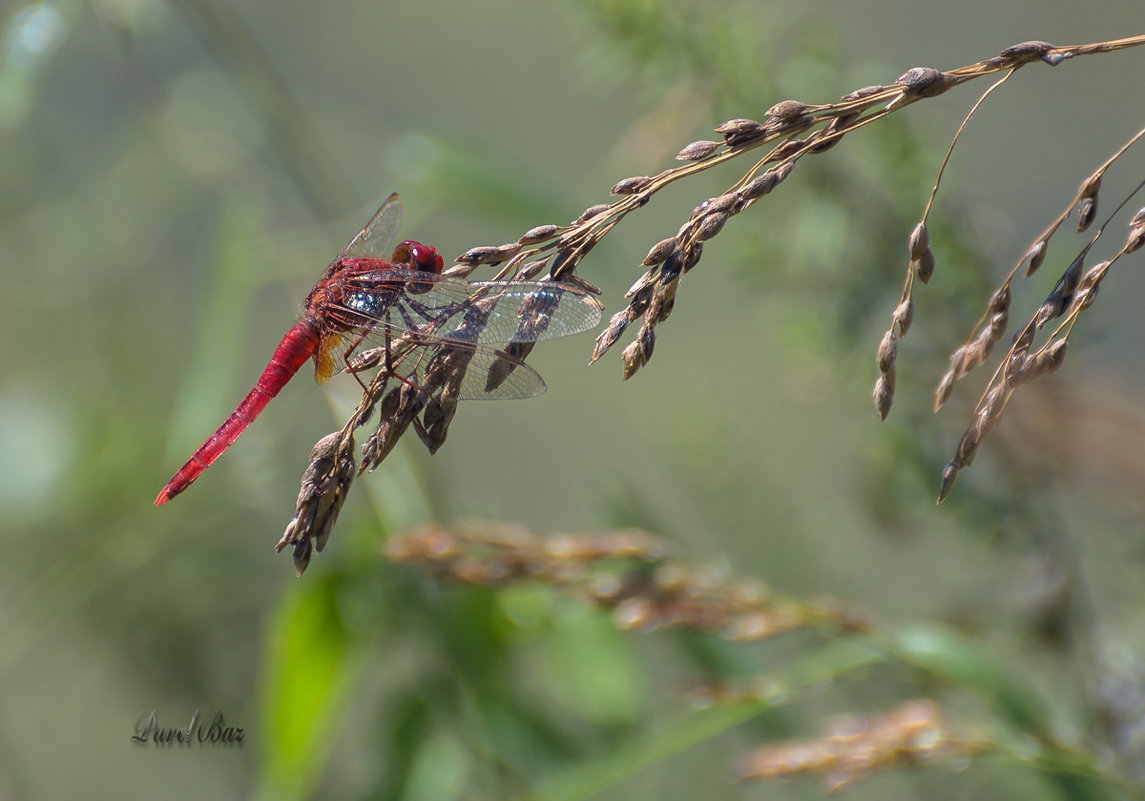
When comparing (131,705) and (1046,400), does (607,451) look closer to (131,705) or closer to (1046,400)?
(131,705)

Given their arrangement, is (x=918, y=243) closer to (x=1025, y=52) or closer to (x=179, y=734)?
(x=1025, y=52)

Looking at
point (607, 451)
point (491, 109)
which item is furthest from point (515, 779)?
point (491, 109)

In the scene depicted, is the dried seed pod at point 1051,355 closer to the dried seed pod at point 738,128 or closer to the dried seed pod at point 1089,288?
the dried seed pod at point 1089,288

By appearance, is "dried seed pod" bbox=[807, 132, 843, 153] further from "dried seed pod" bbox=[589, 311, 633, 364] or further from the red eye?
the red eye

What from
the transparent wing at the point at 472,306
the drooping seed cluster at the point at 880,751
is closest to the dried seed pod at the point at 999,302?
the transparent wing at the point at 472,306

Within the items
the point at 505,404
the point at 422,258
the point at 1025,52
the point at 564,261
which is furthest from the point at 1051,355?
the point at 505,404
